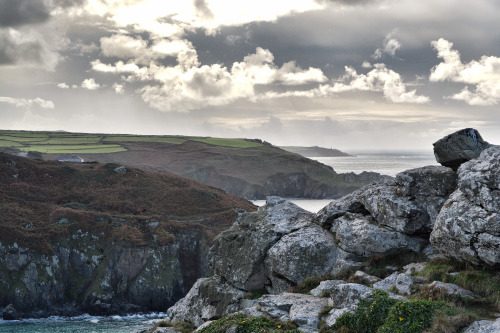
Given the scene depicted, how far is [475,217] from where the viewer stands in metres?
19.0

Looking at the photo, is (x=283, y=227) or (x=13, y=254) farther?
(x=13, y=254)

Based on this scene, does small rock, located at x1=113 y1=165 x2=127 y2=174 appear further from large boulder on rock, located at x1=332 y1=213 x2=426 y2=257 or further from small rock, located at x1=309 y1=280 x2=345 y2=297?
small rock, located at x1=309 y1=280 x2=345 y2=297

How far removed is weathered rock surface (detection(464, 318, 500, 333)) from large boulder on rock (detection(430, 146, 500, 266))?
16.3ft

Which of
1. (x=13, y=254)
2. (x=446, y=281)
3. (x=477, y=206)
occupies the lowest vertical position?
(x=13, y=254)

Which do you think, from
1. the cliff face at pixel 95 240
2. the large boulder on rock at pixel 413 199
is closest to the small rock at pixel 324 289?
the large boulder on rock at pixel 413 199

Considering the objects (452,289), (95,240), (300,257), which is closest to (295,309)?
(452,289)

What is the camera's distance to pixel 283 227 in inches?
1222

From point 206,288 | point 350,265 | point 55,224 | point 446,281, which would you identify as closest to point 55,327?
point 55,224

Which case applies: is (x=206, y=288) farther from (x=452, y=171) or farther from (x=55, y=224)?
(x=55, y=224)

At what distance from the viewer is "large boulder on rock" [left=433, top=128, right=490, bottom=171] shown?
23969 mm

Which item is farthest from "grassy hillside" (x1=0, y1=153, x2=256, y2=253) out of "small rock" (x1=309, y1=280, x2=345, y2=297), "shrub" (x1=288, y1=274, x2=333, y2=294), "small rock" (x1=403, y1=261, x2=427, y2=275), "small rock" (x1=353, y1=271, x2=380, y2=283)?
"small rock" (x1=403, y1=261, x2=427, y2=275)

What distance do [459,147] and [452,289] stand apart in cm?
1023

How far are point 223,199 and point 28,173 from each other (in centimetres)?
5109

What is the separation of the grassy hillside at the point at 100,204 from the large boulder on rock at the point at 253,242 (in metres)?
52.2
